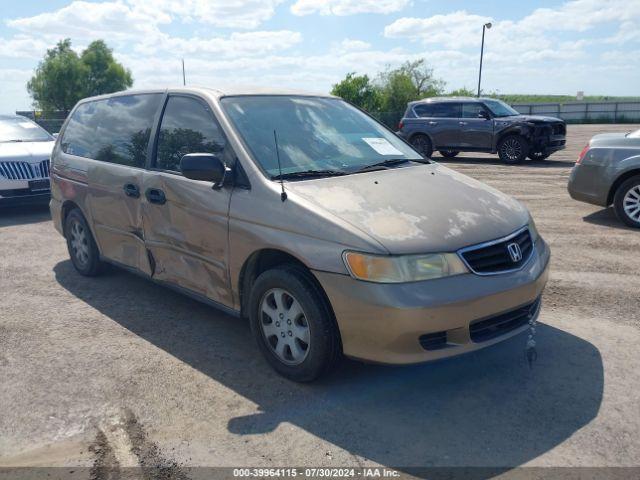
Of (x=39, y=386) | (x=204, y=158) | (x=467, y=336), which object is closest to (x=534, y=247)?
(x=467, y=336)

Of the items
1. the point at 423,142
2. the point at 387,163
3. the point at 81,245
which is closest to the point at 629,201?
the point at 387,163

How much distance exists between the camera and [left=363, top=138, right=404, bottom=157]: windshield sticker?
14.5ft

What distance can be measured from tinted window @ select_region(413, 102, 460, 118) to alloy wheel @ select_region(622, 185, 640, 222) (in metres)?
9.46

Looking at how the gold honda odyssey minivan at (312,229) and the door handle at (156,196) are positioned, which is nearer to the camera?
the gold honda odyssey minivan at (312,229)

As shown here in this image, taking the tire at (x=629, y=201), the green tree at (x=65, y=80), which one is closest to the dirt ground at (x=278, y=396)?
the tire at (x=629, y=201)

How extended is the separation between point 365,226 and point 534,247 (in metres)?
1.24

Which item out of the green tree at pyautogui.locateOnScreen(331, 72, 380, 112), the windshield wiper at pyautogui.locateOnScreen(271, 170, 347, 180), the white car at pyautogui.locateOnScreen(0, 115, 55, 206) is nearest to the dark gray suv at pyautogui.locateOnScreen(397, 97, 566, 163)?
the white car at pyautogui.locateOnScreen(0, 115, 55, 206)

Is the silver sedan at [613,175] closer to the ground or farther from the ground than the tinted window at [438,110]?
closer to the ground

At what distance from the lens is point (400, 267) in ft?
10.1

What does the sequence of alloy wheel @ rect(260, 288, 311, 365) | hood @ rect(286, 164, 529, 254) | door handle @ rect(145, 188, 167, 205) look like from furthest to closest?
door handle @ rect(145, 188, 167, 205), alloy wheel @ rect(260, 288, 311, 365), hood @ rect(286, 164, 529, 254)

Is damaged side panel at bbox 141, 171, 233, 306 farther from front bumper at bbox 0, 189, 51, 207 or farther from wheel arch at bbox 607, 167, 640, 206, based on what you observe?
wheel arch at bbox 607, 167, 640, 206

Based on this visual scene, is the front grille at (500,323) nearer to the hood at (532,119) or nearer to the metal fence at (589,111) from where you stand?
the hood at (532,119)

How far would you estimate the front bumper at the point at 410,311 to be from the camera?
3.05m

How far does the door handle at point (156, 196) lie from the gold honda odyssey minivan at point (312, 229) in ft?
0.05
